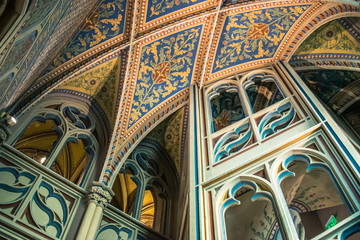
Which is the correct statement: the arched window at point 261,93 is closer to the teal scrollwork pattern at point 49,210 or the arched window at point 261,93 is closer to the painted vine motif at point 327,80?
the painted vine motif at point 327,80

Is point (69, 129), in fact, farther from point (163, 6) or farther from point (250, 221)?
point (250, 221)

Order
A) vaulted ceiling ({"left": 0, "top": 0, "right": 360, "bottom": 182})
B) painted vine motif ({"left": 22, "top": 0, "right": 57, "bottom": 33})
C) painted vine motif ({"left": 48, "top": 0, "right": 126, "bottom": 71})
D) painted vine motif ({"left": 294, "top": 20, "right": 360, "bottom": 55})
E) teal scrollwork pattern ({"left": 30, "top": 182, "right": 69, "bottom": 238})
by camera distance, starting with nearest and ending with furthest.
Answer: painted vine motif ({"left": 22, "top": 0, "right": 57, "bottom": 33}) → teal scrollwork pattern ({"left": 30, "top": 182, "right": 69, "bottom": 238}) → painted vine motif ({"left": 48, "top": 0, "right": 126, "bottom": 71}) → vaulted ceiling ({"left": 0, "top": 0, "right": 360, "bottom": 182}) → painted vine motif ({"left": 294, "top": 20, "right": 360, "bottom": 55})

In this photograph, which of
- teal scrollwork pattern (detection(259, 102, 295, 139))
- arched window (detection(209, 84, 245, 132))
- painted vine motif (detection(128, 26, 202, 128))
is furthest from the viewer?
arched window (detection(209, 84, 245, 132))

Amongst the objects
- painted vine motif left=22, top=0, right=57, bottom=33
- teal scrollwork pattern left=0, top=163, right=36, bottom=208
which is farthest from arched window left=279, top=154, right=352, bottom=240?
teal scrollwork pattern left=0, top=163, right=36, bottom=208

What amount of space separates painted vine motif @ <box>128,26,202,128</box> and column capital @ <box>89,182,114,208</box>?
181cm

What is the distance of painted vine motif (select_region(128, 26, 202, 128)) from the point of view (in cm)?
783

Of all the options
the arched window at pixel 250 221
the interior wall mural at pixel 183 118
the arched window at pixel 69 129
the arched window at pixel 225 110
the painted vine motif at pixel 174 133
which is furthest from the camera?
the arched window at pixel 225 110

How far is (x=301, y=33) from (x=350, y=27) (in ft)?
3.36

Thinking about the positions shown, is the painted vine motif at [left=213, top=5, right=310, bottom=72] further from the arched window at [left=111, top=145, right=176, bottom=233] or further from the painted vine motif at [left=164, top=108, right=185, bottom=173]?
the arched window at [left=111, top=145, right=176, bottom=233]

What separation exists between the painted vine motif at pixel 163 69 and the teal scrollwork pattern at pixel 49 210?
240 cm

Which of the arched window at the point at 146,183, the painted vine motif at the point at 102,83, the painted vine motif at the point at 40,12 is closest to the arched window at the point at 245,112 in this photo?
the arched window at the point at 146,183

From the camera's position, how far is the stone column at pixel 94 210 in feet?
17.5

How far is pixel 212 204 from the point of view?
479cm

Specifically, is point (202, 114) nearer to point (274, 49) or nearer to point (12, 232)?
point (274, 49)
